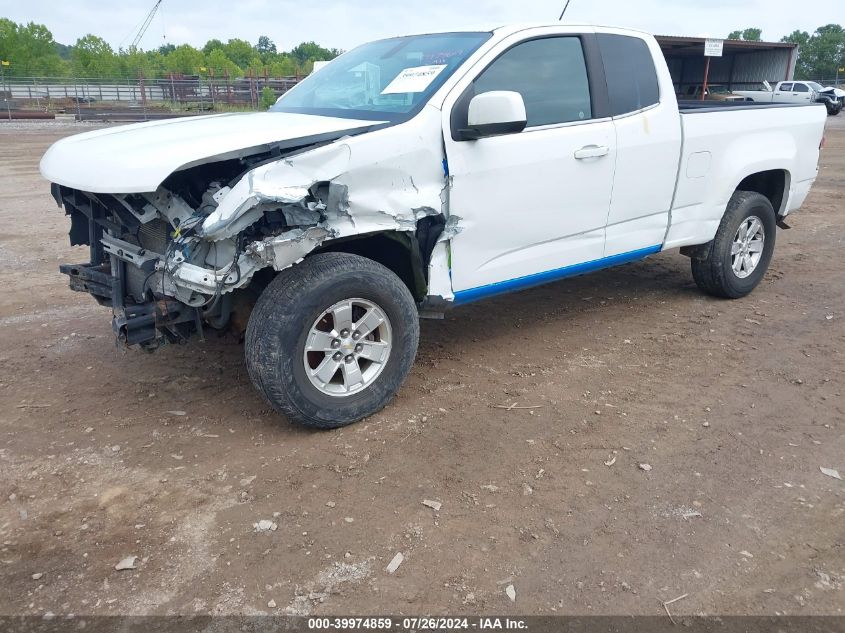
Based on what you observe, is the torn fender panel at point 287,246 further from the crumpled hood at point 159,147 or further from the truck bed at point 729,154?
the truck bed at point 729,154

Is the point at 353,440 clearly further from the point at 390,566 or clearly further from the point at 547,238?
the point at 547,238

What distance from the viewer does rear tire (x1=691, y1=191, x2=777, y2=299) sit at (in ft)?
18.1

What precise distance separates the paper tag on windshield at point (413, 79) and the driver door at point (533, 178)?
226 mm

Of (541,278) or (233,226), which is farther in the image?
(541,278)

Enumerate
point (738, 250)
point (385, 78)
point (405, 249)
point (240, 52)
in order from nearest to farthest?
point (405, 249), point (385, 78), point (738, 250), point (240, 52)

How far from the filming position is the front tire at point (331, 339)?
341 centimetres

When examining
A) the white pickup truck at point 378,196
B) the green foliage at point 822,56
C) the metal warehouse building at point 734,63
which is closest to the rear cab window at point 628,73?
the white pickup truck at point 378,196

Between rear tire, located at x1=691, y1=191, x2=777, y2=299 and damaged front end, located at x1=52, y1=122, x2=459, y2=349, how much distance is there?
2.69 metres

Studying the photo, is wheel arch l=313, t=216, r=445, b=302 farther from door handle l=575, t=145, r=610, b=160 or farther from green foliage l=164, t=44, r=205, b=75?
green foliage l=164, t=44, r=205, b=75

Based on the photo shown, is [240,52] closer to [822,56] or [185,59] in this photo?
[185,59]

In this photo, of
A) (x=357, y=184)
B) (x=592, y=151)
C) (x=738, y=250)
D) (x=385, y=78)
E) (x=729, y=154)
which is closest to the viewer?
(x=357, y=184)

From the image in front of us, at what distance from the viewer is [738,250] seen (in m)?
5.71

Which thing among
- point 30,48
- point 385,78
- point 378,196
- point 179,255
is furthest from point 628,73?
point 30,48

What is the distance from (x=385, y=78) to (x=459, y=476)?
2374 mm
